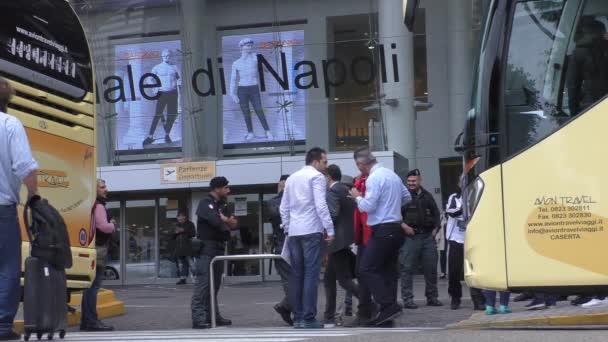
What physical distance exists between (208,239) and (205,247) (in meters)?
0.10

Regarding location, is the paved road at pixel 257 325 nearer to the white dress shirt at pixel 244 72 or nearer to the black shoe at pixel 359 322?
the black shoe at pixel 359 322

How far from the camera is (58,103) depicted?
40.2ft

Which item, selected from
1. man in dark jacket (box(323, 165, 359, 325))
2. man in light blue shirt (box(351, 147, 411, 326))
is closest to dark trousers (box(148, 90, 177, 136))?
man in dark jacket (box(323, 165, 359, 325))

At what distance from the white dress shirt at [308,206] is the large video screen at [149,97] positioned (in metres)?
17.8

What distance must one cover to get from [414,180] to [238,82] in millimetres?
14308

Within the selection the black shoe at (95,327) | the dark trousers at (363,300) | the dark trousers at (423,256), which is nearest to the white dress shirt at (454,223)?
the dark trousers at (423,256)

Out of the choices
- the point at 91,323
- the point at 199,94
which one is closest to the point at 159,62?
the point at 199,94

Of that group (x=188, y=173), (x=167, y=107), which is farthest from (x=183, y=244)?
(x=167, y=107)

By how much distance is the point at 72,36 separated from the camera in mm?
12891

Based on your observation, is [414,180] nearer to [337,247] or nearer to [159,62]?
[337,247]

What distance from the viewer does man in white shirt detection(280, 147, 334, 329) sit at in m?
10.9

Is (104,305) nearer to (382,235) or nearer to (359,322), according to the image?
(359,322)

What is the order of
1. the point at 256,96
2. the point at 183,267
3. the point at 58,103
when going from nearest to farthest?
the point at 58,103 < the point at 183,267 < the point at 256,96

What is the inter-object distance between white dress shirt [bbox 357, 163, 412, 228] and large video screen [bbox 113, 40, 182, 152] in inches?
709
